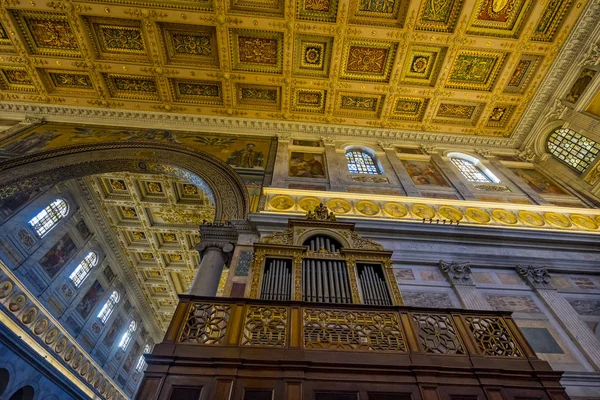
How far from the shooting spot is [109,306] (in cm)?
1335

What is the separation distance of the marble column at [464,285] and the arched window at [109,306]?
13.4 m

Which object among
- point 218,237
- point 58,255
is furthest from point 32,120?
point 218,237

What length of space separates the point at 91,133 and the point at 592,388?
14937 mm

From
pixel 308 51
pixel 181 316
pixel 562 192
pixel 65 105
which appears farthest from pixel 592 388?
pixel 65 105

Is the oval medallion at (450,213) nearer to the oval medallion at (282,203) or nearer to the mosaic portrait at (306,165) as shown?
the mosaic portrait at (306,165)

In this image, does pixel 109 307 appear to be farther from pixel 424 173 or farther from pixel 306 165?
pixel 424 173

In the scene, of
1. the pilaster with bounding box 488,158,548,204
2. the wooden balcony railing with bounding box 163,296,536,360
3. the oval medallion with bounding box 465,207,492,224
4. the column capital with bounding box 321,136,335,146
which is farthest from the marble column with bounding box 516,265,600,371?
the column capital with bounding box 321,136,335,146

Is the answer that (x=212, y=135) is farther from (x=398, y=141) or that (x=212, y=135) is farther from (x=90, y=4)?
(x=398, y=141)

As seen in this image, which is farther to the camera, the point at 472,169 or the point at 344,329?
the point at 472,169

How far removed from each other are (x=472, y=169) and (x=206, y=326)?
11164 millimetres

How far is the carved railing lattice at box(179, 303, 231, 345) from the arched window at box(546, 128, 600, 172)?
12.6m

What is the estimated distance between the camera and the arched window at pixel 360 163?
10.8m

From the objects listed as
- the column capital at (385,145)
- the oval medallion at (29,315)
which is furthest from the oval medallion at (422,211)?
→ the oval medallion at (29,315)

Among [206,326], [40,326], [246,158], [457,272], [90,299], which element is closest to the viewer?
[206,326]
